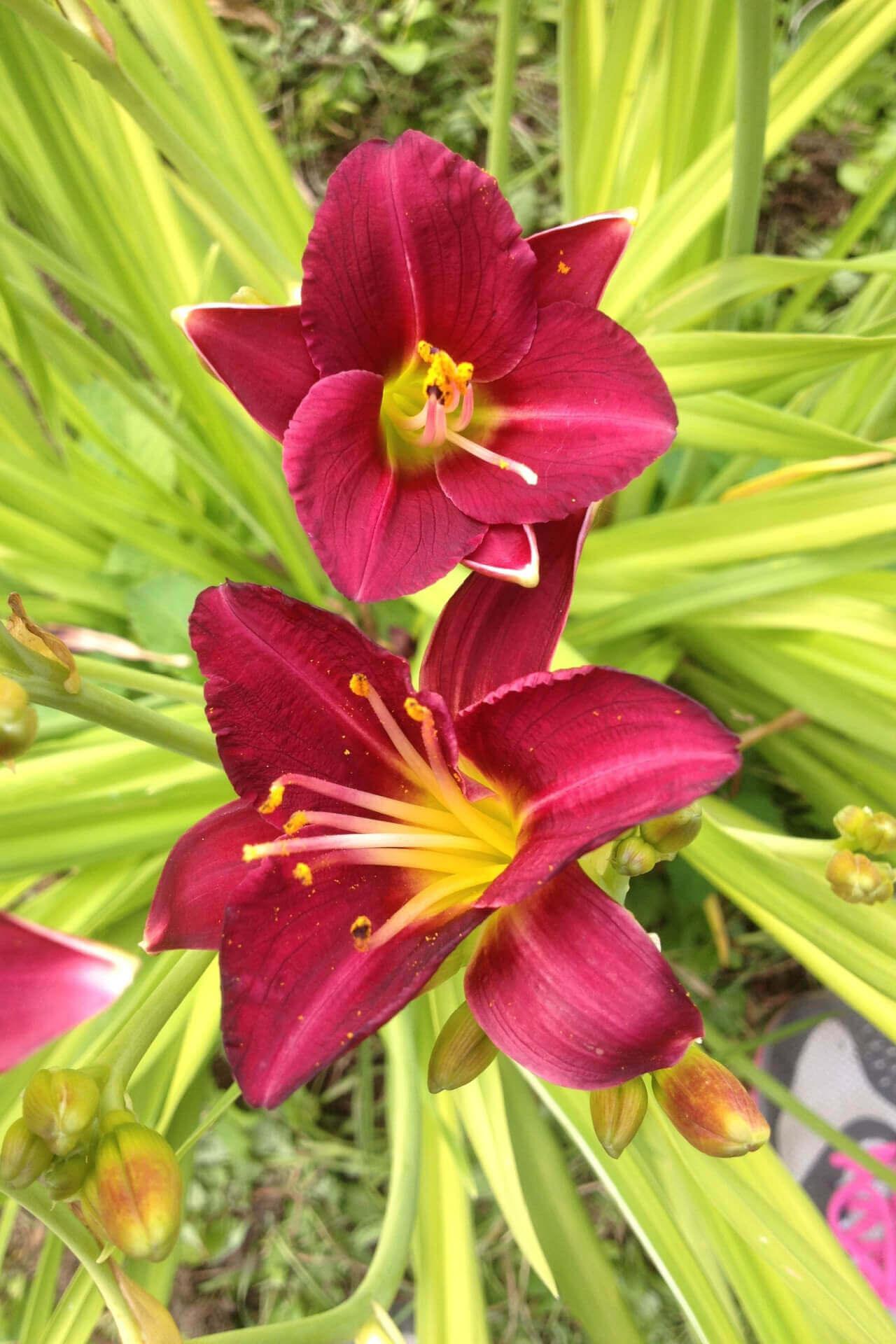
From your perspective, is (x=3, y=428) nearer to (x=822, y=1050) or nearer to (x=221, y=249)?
(x=221, y=249)

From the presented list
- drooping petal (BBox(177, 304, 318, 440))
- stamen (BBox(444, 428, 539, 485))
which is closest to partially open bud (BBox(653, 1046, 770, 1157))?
stamen (BBox(444, 428, 539, 485))

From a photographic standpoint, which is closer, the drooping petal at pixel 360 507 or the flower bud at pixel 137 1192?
the flower bud at pixel 137 1192

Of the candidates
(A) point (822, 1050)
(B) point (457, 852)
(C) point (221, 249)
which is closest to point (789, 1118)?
(A) point (822, 1050)

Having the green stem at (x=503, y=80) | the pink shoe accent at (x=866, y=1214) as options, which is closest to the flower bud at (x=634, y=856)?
the green stem at (x=503, y=80)

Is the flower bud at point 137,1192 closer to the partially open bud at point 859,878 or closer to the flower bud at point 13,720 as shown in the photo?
the flower bud at point 13,720

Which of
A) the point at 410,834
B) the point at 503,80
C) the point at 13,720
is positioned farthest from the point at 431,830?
the point at 503,80
